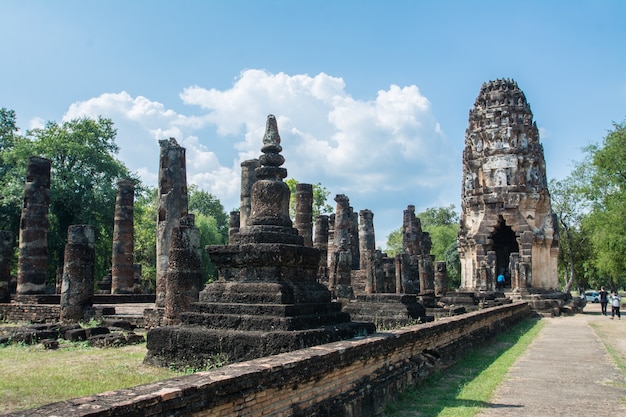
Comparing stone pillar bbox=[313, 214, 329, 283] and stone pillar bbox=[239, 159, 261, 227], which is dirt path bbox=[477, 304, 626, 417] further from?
stone pillar bbox=[313, 214, 329, 283]

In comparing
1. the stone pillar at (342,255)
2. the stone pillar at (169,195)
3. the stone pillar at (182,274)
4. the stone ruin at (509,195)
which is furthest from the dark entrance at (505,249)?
the stone pillar at (182,274)

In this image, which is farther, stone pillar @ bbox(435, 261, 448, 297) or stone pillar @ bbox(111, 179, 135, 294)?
stone pillar @ bbox(435, 261, 448, 297)

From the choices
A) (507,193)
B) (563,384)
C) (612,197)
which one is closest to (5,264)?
(563,384)

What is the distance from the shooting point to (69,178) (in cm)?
2948

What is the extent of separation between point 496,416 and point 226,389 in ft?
11.3

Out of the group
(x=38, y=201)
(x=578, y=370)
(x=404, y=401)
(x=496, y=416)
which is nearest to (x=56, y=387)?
(x=404, y=401)

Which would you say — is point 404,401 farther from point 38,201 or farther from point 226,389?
point 38,201

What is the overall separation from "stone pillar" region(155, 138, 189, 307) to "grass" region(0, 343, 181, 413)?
5.60m

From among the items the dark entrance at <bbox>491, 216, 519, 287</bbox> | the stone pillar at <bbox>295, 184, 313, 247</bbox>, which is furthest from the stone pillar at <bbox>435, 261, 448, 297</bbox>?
the dark entrance at <bbox>491, 216, 519, 287</bbox>

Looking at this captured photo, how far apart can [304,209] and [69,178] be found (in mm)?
13542

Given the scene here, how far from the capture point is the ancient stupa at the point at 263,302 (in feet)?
21.2

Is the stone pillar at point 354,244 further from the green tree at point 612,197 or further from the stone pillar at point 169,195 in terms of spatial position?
the stone pillar at point 169,195

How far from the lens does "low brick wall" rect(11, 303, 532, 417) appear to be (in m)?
3.45

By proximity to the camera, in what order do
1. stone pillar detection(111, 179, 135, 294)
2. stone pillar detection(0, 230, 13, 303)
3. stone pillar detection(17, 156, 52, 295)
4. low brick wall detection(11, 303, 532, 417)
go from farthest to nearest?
stone pillar detection(111, 179, 135, 294), stone pillar detection(17, 156, 52, 295), stone pillar detection(0, 230, 13, 303), low brick wall detection(11, 303, 532, 417)
